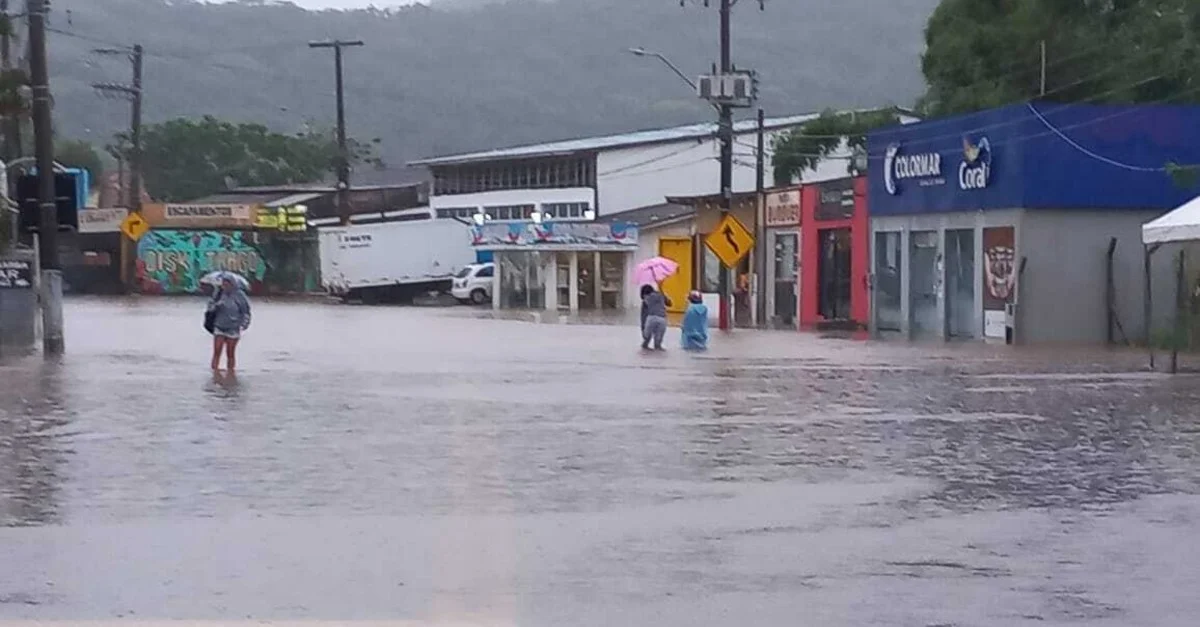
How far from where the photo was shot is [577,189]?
87.9m

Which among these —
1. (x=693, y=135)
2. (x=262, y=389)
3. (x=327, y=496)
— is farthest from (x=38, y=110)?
(x=693, y=135)

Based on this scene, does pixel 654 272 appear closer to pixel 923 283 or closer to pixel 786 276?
pixel 923 283

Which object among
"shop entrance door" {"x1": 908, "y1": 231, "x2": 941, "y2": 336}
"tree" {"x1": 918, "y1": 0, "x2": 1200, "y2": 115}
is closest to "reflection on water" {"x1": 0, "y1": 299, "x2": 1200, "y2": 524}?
"shop entrance door" {"x1": 908, "y1": 231, "x2": 941, "y2": 336}

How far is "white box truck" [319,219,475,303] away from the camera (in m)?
75.3

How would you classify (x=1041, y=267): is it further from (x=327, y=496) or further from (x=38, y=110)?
(x=327, y=496)

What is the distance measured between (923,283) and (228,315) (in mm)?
19853

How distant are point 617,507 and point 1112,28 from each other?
43643mm

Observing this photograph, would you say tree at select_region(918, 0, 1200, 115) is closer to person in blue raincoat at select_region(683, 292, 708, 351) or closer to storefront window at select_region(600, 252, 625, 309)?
storefront window at select_region(600, 252, 625, 309)

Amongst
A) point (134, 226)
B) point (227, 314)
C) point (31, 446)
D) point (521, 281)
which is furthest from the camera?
point (134, 226)

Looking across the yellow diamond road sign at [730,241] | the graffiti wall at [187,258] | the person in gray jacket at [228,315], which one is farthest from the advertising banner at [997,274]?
the graffiti wall at [187,258]

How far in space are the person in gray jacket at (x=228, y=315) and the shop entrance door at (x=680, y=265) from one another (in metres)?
38.0

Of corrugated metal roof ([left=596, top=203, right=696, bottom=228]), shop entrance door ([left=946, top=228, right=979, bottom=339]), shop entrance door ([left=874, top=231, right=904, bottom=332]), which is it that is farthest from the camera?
corrugated metal roof ([left=596, top=203, right=696, bottom=228])

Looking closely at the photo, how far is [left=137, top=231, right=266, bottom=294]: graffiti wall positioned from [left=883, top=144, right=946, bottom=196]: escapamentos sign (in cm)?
4625

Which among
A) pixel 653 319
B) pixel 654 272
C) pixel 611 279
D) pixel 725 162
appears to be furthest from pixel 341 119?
pixel 653 319
